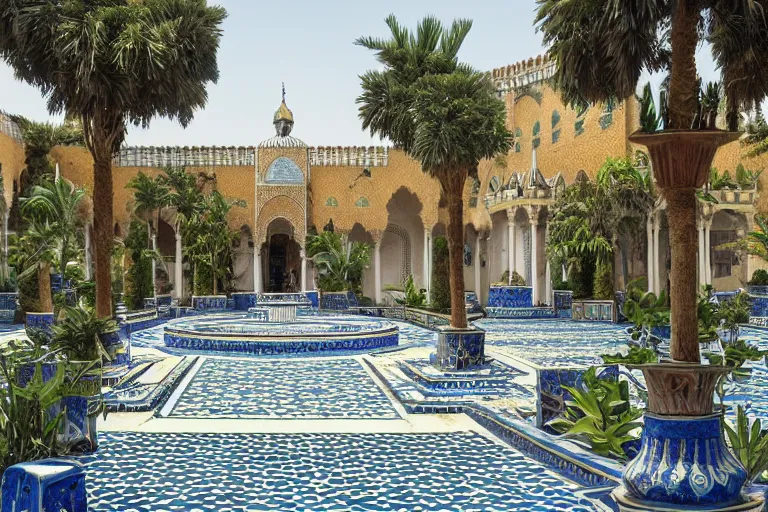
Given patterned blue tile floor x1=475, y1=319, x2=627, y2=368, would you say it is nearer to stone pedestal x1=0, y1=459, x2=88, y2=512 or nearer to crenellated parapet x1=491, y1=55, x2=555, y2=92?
stone pedestal x1=0, y1=459, x2=88, y2=512

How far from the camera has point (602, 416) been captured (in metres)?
5.11

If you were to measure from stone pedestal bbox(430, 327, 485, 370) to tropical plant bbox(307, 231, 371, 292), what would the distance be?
1515 centimetres

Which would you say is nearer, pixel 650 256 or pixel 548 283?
pixel 650 256

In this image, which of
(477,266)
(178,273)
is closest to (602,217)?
(477,266)

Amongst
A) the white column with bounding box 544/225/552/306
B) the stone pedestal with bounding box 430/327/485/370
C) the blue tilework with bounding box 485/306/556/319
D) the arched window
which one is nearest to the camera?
the stone pedestal with bounding box 430/327/485/370

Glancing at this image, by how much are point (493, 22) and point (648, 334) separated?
17.6 ft

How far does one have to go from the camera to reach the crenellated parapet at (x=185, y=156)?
2627 cm

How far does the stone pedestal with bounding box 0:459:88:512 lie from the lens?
10.1 feet

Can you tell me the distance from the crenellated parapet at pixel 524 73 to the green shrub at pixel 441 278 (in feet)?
20.6

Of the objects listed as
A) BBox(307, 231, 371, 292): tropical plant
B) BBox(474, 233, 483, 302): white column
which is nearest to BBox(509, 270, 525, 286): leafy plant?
BBox(474, 233, 483, 302): white column

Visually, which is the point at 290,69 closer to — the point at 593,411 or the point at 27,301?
the point at 27,301

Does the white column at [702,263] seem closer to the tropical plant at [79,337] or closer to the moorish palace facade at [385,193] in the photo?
the moorish palace facade at [385,193]

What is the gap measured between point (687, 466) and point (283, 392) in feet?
19.4

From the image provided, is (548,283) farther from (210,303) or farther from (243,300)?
(210,303)
